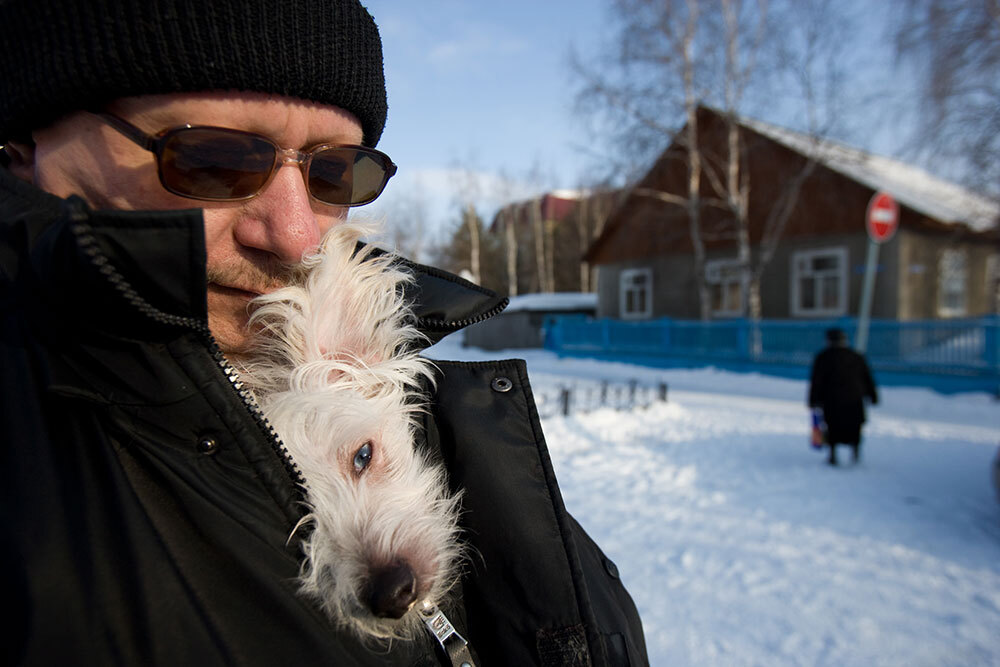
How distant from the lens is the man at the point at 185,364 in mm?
724

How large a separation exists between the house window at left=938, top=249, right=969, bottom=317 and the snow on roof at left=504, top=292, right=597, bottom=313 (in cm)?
1307

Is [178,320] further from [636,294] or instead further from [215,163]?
[636,294]

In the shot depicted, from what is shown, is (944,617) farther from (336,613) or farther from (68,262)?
(68,262)

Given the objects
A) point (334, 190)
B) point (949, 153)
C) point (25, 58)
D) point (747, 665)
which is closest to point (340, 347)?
point (334, 190)

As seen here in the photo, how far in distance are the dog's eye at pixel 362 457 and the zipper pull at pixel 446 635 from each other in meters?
0.25

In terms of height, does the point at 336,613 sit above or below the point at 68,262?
below

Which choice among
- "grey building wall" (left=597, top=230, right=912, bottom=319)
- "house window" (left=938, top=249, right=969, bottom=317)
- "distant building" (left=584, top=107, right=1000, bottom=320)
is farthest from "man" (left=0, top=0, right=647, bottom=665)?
"house window" (left=938, top=249, right=969, bottom=317)

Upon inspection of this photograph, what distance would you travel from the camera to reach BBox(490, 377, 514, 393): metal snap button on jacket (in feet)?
4.20

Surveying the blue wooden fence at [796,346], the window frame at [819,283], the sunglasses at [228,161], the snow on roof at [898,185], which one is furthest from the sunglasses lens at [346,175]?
the window frame at [819,283]

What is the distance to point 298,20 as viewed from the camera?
3.37 ft

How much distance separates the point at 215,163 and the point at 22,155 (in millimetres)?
352

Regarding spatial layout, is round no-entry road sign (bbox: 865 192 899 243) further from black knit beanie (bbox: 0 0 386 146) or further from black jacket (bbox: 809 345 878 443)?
black knit beanie (bbox: 0 0 386 146)

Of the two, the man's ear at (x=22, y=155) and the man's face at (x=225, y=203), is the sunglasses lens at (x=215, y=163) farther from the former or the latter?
the man's ear at (x=22, y=155)

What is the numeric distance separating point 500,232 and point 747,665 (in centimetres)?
3661
